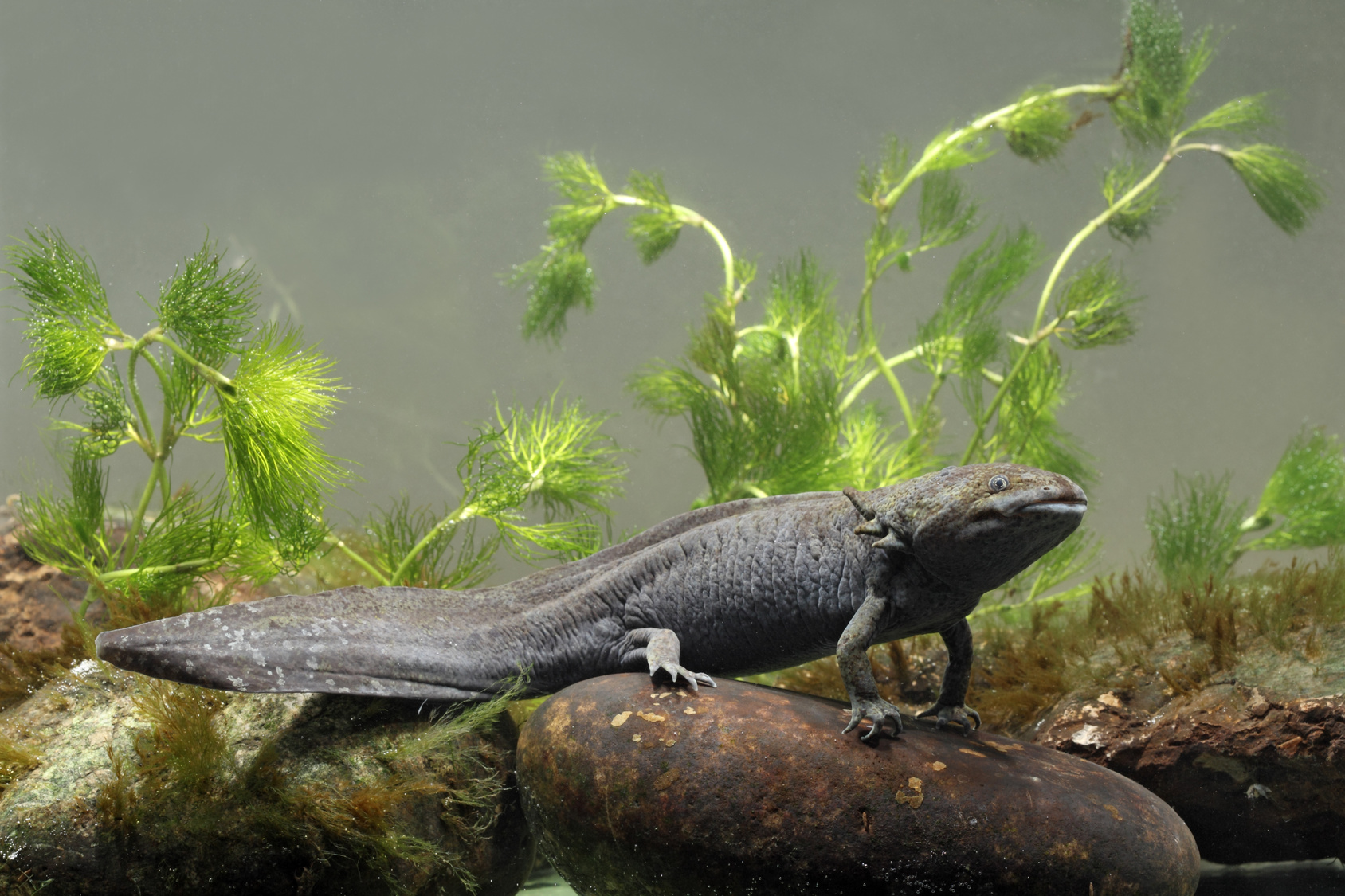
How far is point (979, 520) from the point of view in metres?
2.27

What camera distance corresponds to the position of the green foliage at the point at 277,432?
126 inches

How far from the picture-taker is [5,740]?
8.40 feet

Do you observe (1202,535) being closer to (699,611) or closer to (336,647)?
(699,611)

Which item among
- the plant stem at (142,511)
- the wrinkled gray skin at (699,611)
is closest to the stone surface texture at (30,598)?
the plant stem at (142,511)

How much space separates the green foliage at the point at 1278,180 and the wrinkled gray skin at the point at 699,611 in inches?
211

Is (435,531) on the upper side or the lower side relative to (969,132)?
lower

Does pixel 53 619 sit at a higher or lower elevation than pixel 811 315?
lower

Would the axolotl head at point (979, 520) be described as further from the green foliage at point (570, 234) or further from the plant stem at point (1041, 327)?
the green foliage at point (570, 234)

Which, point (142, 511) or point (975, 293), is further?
point (975, 293)

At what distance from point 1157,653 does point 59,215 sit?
1175cm

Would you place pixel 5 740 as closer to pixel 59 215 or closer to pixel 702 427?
pixel 702 427

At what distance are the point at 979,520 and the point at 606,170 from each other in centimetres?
799

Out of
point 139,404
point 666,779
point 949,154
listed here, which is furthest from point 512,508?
point 949,154

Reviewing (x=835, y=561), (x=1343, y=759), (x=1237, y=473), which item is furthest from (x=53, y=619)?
(x=1237, y=473)
